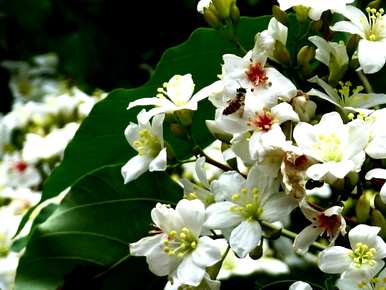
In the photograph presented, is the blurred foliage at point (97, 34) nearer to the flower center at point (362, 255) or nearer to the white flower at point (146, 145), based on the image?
the white flower at point (146, 145)

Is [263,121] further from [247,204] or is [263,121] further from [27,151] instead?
[27,151]

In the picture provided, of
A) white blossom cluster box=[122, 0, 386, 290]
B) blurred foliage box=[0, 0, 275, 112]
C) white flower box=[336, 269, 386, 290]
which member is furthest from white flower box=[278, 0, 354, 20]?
blurred foliage box=[0, 0, 275, 112]

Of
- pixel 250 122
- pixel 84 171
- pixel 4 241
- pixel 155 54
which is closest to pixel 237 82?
pixel 250 122

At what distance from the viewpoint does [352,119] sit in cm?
80

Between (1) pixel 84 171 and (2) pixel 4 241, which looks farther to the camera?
(2) pixel 4 241

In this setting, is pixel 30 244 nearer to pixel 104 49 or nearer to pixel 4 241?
pixel 4 241

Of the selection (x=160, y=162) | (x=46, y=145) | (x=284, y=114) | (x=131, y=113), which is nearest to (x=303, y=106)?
(x=284, y=114)

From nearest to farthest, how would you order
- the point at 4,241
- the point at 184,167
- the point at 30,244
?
the point at 30,244
the point at 4,241
the point at 184,167

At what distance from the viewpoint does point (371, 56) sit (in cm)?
80

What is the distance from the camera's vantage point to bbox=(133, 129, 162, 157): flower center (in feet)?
2.76

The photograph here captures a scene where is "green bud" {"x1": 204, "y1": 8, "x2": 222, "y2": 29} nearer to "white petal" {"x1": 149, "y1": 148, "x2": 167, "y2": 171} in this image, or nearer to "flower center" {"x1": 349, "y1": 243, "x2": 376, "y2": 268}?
"white petal" {"x1": 149, "y1": 148, "x2": 167, "y2": 171}

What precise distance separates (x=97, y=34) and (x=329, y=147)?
4.65 ft

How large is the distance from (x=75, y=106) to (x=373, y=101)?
23.0 inches

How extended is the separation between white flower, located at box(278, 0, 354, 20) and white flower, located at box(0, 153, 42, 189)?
0.54m
